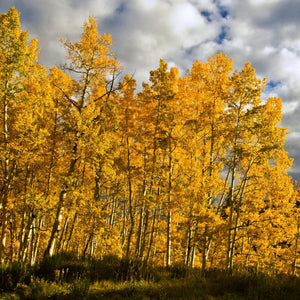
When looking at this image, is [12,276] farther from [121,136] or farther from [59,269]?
[121,136]

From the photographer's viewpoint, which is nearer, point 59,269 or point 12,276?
point 12,276

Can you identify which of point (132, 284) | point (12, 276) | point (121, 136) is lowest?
point (12, 276)

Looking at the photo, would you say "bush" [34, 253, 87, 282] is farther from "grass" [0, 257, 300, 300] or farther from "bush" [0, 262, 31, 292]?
"bush" [0, 262, 31, 292]

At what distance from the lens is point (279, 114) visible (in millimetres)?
11578

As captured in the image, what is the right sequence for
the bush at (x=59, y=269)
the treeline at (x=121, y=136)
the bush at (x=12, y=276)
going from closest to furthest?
1. the bush at (x=12, y=276)
2. the bush at (x=59, y=269)
3. the treeline at (x=121, y=136)

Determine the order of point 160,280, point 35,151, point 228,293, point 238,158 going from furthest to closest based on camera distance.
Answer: point 238,158 → point 35,151 → point 160,280 → point 228,293

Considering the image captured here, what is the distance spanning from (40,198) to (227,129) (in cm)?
865

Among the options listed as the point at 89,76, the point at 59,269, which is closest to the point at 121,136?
the point at 89,76

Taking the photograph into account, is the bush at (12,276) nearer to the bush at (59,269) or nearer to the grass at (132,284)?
the grass at (132,284)

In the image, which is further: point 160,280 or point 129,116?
point 129,116

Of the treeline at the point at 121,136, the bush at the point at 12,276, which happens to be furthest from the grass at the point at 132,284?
the treeline at the point at 121,136

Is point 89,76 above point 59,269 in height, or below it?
above

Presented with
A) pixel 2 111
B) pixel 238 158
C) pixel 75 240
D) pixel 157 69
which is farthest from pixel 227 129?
pixel 75 240

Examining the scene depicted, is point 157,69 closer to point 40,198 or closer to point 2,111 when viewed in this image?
point 2,111
